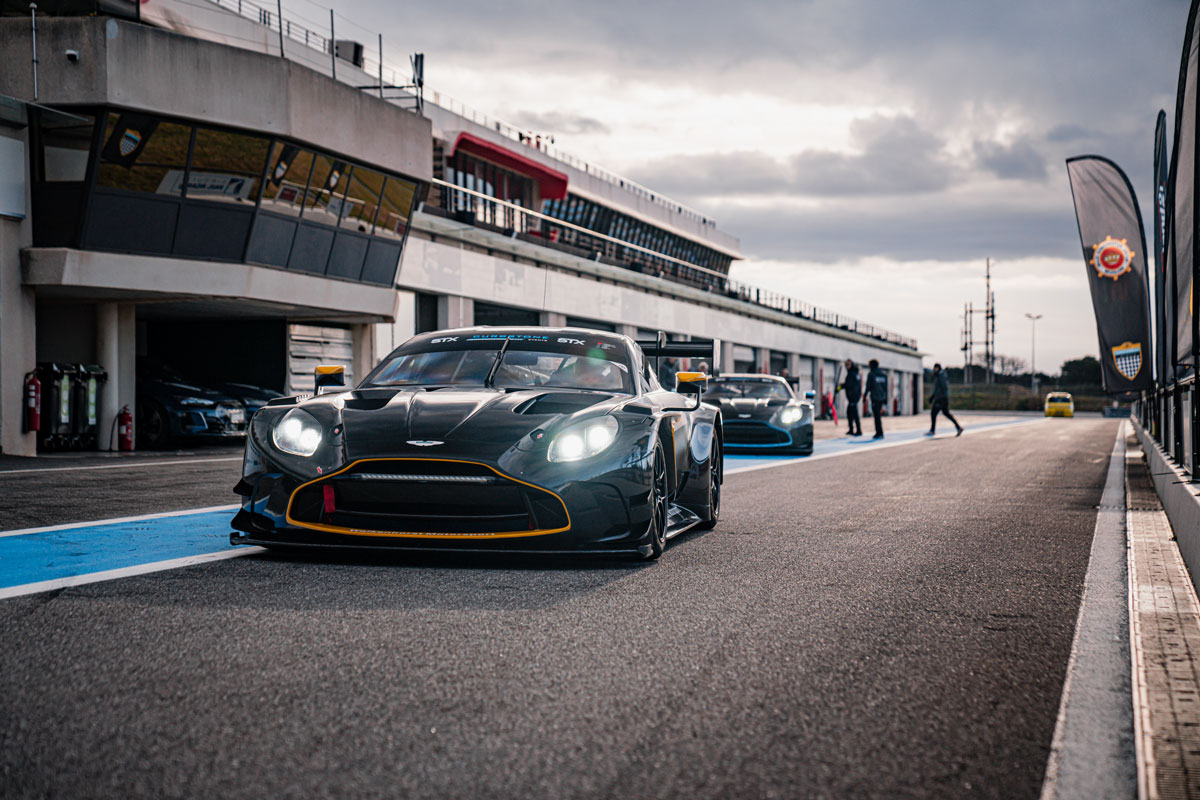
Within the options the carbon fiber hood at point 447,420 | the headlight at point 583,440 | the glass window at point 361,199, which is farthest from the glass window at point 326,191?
the headlight at point 583,440

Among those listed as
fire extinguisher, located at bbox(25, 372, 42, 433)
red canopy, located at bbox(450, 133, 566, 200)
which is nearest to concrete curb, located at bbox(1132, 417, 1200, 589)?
fire extinguisher, located at bbox(25, 372, 42, 433)

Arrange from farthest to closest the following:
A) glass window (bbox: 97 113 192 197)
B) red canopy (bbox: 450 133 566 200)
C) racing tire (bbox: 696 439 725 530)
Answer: red canopy (bbox: 450 133 566 200) → glass window (bbox: 97 113 192 197) → racing tire (bbox: 696 439 725 530)

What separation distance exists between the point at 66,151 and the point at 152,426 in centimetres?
473

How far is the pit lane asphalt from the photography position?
2371mm

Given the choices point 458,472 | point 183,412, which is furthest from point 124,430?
point 458,472

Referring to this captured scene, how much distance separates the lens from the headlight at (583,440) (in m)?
4.95

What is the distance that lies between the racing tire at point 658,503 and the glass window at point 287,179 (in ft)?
54.0

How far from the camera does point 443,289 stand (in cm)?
2947

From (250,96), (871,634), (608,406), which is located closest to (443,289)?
(250,96)

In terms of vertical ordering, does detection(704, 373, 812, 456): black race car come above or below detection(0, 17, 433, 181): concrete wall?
below

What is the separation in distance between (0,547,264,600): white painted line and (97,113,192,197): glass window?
567 inches

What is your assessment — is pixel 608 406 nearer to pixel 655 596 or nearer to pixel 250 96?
pixel 655 596

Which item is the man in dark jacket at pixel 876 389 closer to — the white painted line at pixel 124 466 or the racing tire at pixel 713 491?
the white painted line at pixel 124 466

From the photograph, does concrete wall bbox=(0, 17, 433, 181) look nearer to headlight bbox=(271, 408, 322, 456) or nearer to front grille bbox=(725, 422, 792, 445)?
front grille bbox=(725, 422, 792, 445)
